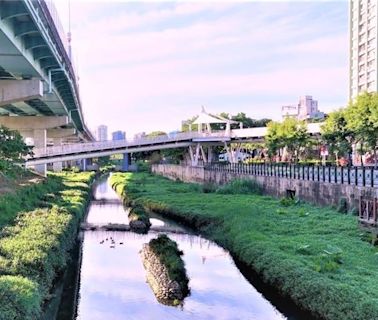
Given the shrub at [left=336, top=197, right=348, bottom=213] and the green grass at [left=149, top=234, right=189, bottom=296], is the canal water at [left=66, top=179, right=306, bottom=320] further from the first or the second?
the shrub at [left=336, top=197, right=348, bottom=213]

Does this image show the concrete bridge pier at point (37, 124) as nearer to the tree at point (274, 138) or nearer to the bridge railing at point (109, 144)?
the bridge railing at point (109, 144)

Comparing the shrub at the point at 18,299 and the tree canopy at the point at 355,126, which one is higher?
the tree canopy at the point at 355,126

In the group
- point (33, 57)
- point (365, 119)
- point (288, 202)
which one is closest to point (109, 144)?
point (365, 119)

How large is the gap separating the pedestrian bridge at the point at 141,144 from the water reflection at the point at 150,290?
82.7 feet

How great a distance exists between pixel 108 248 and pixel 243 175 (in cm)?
2229

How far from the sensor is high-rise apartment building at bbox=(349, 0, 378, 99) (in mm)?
93250

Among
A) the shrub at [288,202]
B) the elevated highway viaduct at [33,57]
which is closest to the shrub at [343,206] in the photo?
the shrub at [288,202]

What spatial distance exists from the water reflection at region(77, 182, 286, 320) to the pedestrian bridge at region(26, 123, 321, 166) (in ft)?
82.7

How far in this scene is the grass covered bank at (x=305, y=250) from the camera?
12.2m

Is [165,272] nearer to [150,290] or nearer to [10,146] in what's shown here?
[150,290]

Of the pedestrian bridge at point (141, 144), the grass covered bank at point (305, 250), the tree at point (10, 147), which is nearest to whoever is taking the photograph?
the grass covered bank at point (305, 250)

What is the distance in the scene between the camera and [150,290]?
16188 millimetres

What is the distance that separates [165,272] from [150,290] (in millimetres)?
730

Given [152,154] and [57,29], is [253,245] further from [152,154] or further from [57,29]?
[152,154]
